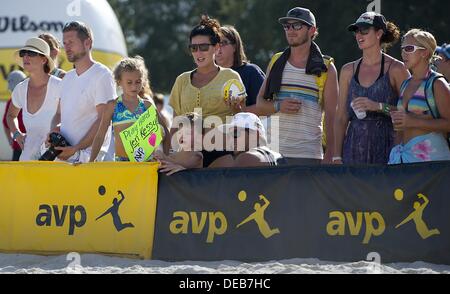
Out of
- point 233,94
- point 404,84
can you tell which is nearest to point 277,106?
point 233,94

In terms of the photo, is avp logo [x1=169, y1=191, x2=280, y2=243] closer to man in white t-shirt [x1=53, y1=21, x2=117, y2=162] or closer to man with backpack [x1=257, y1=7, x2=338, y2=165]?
man with backpack [x1=257, y1=7, x2=338, y2=165]

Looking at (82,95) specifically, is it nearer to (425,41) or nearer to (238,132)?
(238,132)

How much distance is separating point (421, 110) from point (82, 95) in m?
3.09

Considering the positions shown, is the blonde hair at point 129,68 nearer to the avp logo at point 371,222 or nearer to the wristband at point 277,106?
the wristband at point 277,106

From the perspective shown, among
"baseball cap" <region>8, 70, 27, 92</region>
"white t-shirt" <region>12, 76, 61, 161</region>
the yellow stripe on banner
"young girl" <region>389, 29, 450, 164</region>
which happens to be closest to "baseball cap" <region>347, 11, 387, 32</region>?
"young girl" <region>389, 29, 450, 164</region>

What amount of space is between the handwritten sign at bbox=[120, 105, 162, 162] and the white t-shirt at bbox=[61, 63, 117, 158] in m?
0.67

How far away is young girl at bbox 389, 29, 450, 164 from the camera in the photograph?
781cm

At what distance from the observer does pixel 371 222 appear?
7.53 m

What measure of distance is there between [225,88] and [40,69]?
2198mm

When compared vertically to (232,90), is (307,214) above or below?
below

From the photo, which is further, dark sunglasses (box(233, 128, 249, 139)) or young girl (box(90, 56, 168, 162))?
young girl (box(90, 56, 168, 162))

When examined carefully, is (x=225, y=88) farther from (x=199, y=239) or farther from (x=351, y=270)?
(x=351, y=270)
